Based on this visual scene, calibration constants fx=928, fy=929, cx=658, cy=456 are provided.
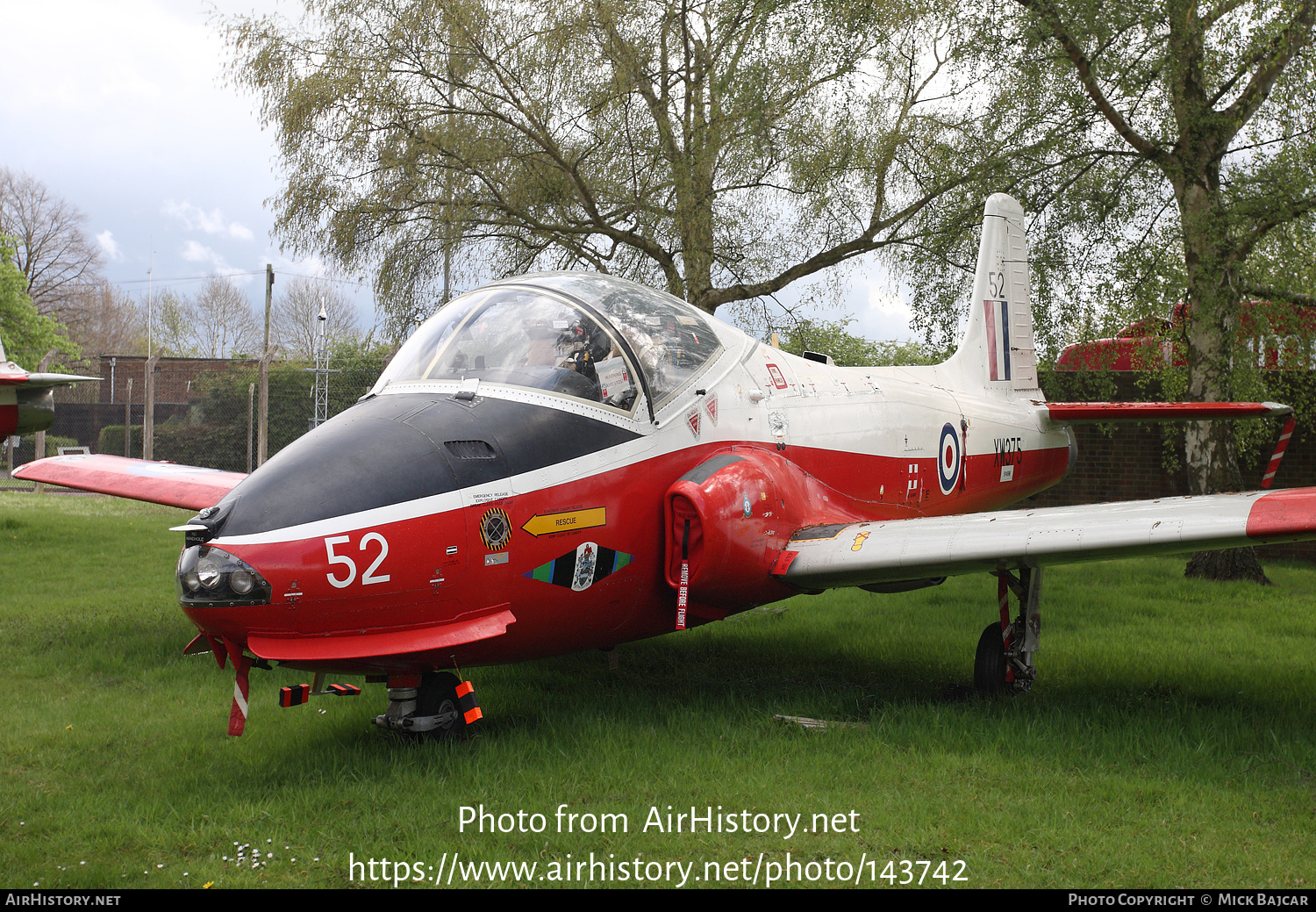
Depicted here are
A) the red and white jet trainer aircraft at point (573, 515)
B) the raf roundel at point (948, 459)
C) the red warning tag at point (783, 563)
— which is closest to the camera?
the red and white jet trainer aircraft at point (573, 515)

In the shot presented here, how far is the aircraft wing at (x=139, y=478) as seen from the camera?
7531mm

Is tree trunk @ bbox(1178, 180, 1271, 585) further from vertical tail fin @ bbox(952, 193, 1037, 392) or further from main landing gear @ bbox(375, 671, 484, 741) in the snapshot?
main landing gear @ bbox(375, 671, 484, 741)

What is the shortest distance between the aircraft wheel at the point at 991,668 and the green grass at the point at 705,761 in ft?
0.90

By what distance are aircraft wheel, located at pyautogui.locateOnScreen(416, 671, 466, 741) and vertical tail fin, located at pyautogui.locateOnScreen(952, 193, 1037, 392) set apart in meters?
6.42

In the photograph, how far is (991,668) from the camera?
6234 mm

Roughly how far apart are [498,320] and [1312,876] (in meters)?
4.52

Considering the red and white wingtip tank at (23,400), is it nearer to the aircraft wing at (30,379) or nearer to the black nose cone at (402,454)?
the aircraft wing at (30,379)

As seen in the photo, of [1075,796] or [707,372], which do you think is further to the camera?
[707,372]

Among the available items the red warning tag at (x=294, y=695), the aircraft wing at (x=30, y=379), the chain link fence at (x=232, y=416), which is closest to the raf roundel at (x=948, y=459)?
the red warning tag at (x=294, y=695)

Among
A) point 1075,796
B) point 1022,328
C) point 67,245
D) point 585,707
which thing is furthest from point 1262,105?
point 67,245

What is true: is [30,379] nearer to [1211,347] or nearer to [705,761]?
[705,761]

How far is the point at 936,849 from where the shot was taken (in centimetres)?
380

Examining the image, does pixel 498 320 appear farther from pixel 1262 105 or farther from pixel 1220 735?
pixel 1262 105

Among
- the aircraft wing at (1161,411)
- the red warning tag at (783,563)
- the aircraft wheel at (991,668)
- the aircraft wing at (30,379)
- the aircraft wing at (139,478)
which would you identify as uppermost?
the aircraft wing at (30,379)
